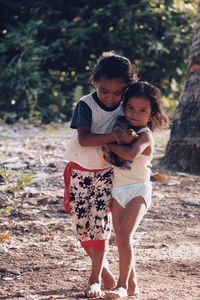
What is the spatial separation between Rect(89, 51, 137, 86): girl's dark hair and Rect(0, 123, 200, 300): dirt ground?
1.17m

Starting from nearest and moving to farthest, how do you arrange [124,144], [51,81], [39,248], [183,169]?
[124,144]
[39,248]
[183,169]
[51,81]

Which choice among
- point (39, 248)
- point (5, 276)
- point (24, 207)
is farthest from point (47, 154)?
point (5, 276)

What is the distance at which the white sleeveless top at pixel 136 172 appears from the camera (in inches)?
132

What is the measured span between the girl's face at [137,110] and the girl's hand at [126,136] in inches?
3.7

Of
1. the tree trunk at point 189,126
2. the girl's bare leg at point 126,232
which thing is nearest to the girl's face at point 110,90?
the girl's bare leg at point 126,232

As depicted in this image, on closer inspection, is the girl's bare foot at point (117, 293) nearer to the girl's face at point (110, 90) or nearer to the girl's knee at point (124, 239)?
the girl's knee at point (124, 239)

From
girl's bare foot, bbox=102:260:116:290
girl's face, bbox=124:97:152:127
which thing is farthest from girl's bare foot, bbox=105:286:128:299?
girl's face, bbox=124:97:152:127

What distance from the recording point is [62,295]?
134 inches

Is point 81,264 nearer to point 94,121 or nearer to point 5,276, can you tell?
point 5,276

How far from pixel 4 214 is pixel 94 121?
5.99ft

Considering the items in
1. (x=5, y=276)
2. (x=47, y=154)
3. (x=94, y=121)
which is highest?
(x=94, y=121)

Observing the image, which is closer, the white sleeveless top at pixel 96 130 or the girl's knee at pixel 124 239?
the girl's knee at pixel 124 239

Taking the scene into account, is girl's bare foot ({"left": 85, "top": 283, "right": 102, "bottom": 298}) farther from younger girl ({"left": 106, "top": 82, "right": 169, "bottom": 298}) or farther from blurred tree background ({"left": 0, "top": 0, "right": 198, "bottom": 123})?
blurred tree background ({"left": 0, "top": 0, "right": 198, "bottom": 123})

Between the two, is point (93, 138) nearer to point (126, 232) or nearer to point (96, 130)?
point (96, 130)
